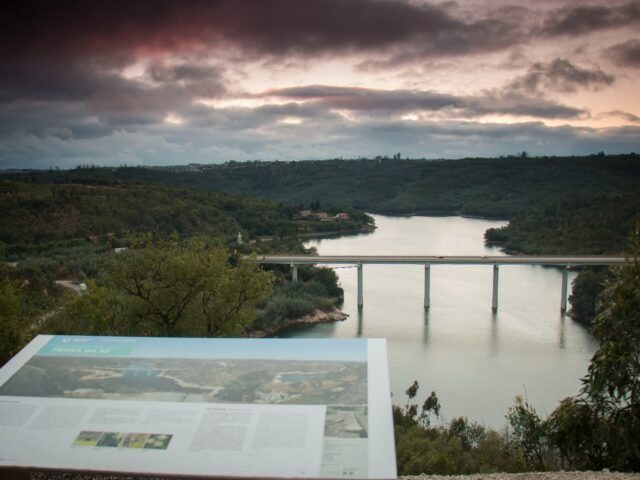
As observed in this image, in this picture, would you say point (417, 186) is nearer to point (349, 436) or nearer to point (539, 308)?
point (539, 308)

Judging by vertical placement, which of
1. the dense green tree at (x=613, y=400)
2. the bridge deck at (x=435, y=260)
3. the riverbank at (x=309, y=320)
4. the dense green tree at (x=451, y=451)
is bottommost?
the riverbank at (x=309, y=320)

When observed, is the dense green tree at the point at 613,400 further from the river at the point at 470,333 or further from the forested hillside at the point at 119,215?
the forested hillside at the point at 119,215

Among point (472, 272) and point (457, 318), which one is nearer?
point (457, 318)

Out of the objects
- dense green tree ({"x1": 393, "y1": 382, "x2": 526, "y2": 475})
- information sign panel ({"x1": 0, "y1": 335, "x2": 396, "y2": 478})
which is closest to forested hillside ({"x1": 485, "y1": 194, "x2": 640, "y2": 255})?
dense green tree ({"x1": 393, "y1": 382, "x2": 526, "y2": 475})

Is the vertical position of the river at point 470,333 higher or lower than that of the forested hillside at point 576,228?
lower

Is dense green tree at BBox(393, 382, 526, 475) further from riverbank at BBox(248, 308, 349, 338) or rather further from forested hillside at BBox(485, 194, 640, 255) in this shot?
forested hillside at BBox(485, 194, 640, 255)

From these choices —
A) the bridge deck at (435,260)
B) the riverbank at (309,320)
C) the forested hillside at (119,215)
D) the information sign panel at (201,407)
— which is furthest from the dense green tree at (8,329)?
the forested hillside at (119,215)

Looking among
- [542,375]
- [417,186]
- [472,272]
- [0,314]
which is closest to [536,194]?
[417,186]
